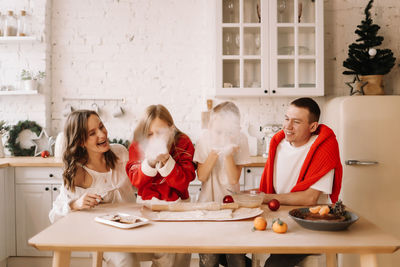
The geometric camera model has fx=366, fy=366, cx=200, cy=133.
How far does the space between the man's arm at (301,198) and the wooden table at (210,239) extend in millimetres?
330

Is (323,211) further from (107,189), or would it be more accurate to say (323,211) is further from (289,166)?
(107,189)

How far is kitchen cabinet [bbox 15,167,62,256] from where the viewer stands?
3.04m

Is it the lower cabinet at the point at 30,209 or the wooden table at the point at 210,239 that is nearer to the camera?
the wooden table at the point at 210,239

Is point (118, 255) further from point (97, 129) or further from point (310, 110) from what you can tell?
point (310, 110)

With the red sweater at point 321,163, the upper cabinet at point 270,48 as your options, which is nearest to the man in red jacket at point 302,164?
the red sweater at point 321,163

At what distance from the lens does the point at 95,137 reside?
201cm

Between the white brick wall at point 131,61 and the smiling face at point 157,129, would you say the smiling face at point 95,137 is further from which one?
the white brick wall at point 131,61

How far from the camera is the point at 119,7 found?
3.64 m

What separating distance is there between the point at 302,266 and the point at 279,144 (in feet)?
2.33

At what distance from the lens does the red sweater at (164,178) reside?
1.90 metres

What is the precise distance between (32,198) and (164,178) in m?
1.68

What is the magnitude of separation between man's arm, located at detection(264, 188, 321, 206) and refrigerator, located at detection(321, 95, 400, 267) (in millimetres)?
1100

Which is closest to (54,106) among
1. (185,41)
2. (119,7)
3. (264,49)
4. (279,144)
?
(119,7)

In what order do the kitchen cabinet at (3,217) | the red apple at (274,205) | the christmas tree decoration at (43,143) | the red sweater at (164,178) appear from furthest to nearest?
the christmas tree decoration at (43,143), the kitchen cabinet at (3,217), the red sweater at (164,178), the red apple at (274,205)
